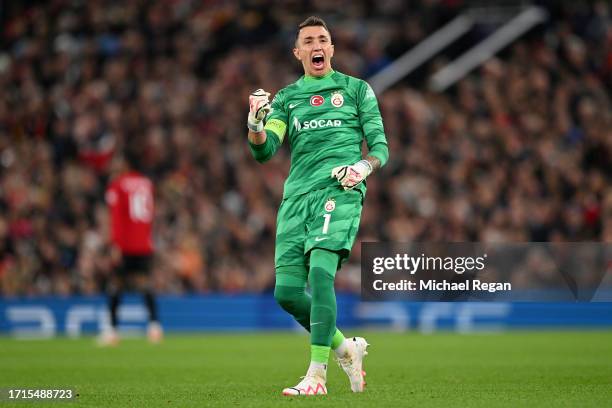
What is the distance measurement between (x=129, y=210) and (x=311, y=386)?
28.8 feet

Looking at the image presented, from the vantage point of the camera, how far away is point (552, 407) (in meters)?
6.70

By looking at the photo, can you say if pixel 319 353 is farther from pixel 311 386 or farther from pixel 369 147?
pixel 369 147

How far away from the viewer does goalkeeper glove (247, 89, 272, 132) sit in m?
7.32

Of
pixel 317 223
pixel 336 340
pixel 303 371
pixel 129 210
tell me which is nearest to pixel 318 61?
pixel 317 223

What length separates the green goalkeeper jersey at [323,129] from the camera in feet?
25.1

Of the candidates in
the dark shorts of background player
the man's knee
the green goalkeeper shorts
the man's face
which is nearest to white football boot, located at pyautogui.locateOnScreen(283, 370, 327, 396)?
the man's knee

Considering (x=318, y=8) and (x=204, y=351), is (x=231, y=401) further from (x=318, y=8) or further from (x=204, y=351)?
(x=318, y=8)

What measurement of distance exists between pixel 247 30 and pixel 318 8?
1.55 metres

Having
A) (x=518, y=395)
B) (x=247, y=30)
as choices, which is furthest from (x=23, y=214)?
(x=518, y=395)

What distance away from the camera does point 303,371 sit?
10430 millimetres

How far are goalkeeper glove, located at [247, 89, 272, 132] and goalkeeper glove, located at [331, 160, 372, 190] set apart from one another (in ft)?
1.86

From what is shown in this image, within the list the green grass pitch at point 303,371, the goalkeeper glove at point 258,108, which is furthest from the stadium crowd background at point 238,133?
the goalkeeper glove at point 258,108

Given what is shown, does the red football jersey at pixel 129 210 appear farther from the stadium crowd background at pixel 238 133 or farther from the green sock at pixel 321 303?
the green sock at pixel 321 303

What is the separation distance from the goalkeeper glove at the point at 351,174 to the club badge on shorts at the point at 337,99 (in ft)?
2.02
